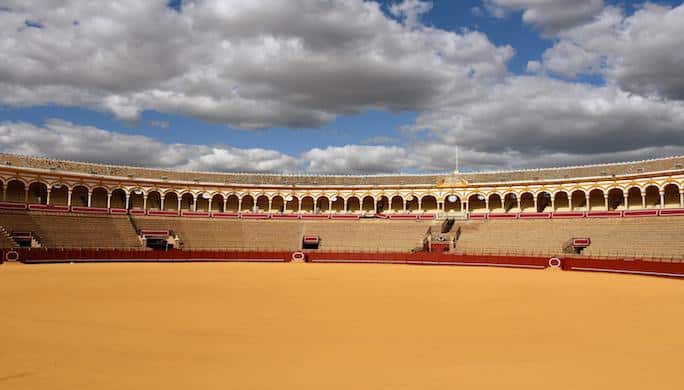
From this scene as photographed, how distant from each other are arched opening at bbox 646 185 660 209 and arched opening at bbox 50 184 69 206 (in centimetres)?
5435

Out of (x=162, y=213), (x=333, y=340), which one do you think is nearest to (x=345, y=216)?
(x=162, y=213)

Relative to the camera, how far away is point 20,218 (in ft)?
134

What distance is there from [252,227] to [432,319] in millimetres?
40414

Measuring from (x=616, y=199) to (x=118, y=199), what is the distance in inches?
1959

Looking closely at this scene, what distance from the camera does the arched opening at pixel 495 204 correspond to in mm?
53866

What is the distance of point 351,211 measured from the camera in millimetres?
59156

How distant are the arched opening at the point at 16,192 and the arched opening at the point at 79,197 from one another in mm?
A: 4210

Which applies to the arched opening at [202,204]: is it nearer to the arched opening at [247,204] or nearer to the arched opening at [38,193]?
the arched opening at [247,204]

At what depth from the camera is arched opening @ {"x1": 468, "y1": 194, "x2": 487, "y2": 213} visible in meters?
54.7

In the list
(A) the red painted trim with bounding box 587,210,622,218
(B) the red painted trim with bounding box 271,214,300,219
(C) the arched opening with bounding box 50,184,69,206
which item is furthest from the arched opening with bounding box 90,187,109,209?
(A) the red painted trim with bounding box 587,210,622,218

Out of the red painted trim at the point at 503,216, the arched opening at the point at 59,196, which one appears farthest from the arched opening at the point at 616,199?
the arched opening at the point at 59,196

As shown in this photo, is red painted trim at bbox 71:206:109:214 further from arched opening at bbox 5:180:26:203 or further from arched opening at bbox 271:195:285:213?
arched opening at bbox 271:195:285:213

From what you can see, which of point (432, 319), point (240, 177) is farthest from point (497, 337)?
point (240, 177)

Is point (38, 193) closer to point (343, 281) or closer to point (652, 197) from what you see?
point (343, 281)
